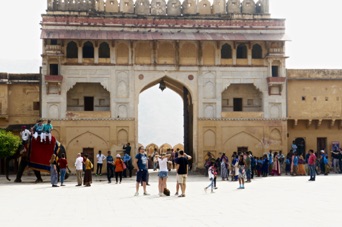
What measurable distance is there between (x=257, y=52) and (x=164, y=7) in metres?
5.10

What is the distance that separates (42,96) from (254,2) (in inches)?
447

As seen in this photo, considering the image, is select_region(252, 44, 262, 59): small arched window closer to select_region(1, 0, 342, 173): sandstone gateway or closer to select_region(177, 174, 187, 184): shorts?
select_region(1, 0, 342, 173): sandstone gateway

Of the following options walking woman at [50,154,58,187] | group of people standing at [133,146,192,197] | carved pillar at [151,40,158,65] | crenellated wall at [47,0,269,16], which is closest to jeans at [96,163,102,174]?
carved pillar at [151,40,158,65]

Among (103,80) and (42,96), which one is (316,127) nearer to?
(103,80)

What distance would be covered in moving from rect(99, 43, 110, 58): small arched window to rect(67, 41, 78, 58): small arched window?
118cm

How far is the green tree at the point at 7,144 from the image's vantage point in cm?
2700

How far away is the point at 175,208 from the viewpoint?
1334 cm

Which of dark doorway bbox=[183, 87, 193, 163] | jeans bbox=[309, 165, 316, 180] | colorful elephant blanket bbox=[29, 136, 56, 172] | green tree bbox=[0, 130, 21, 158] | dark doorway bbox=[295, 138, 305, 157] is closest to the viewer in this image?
jeans bbox=[309, 165, 316, 180]

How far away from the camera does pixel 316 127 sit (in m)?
32.6

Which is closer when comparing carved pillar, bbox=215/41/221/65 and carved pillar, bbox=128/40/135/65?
carved pillar, bbox=128/40/135/65

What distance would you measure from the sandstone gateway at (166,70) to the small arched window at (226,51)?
0.06m

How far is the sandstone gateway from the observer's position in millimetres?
29828

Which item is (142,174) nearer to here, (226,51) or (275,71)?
(226,51)

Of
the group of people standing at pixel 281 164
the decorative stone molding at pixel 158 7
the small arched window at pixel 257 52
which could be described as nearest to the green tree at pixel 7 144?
the group of people standing at pixel 281 164
